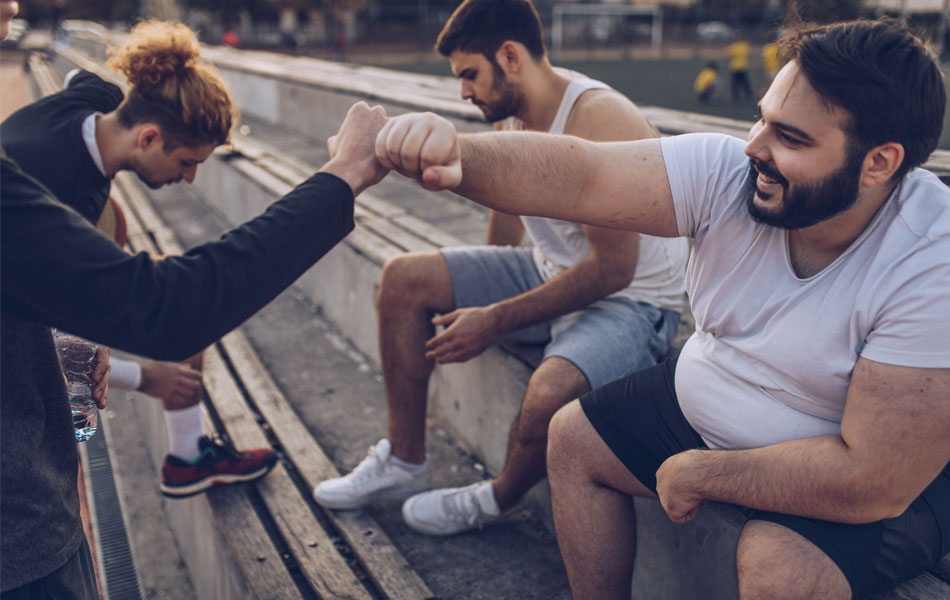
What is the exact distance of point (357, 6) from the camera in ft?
137

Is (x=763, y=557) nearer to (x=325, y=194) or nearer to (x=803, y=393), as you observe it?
(x=803, y=393)

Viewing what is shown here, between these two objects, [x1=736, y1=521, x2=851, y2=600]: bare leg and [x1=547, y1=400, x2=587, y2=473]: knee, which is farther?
[x1=547, y1=400, x2=587, y2=473]: knee

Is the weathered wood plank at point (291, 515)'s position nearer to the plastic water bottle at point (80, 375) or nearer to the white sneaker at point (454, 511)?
the white sneaker at point (454, 511)

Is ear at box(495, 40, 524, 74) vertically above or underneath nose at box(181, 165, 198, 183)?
above

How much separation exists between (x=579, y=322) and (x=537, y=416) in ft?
1.24

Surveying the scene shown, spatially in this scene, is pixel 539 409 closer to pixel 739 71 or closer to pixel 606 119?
pixel 606 119

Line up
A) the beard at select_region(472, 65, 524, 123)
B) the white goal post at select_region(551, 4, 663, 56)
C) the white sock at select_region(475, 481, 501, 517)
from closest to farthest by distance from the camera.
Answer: the white sock at select_region(475, 481, 501, 517) → the beard at select_region(472, 65, 524, 123) → the white goal post at select_region(551, 4, 663, 56)

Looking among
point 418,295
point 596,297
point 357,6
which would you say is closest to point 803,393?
point 596,297

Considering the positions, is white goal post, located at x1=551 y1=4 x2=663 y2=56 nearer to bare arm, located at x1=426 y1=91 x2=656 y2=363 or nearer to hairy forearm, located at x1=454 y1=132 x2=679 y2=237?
bare arm, located at x1=426 y1=91 x2=656 y2=363

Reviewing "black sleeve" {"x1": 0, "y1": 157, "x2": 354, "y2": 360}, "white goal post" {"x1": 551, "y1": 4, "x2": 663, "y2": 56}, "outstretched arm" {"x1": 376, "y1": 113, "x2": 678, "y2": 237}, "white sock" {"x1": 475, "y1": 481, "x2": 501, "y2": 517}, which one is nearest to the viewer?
"black sleeve" {"x1": 0, "y1": 157, "x2": 354, "y2": 360}

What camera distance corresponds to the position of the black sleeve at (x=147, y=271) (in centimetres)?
130

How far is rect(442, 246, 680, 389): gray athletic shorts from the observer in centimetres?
239

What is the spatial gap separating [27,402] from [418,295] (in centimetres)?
150

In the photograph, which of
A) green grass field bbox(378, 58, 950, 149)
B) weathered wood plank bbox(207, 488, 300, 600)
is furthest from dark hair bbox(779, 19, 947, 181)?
green grass field bbox(378, 58, 950, 149)
